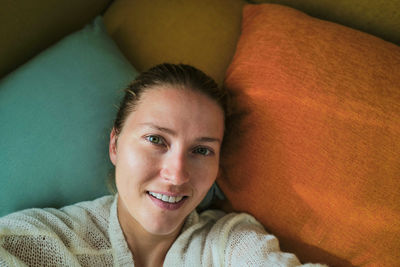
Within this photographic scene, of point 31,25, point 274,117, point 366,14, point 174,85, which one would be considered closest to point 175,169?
point 174,85

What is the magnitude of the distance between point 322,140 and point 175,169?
449 mm

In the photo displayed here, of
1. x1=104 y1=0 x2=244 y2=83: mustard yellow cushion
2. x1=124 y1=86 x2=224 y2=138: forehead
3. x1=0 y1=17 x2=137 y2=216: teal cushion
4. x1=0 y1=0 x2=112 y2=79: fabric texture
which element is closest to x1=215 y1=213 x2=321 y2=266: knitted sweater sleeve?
x1=124 y1=86 x2=224 y2=138: forehead

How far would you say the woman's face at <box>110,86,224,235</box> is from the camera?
82 centimetres

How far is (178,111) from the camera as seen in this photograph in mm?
852

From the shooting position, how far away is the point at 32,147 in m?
1.00

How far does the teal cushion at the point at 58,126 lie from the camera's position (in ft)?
3.23

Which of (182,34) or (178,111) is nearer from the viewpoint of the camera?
(178,111)

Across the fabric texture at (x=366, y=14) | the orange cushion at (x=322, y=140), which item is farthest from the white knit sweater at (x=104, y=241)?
the fabric texture at (x=366, y=14)

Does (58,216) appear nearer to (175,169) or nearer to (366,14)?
(175,169)

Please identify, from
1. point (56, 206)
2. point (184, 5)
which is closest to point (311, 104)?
point (184, 5)

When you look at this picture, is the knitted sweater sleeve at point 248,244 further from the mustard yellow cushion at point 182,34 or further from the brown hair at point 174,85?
Result: the mustard yellow cushion at point 182,34

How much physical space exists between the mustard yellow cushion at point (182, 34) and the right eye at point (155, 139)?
49cm

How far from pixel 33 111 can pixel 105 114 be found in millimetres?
A: 237

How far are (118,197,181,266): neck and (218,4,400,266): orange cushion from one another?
35cm
